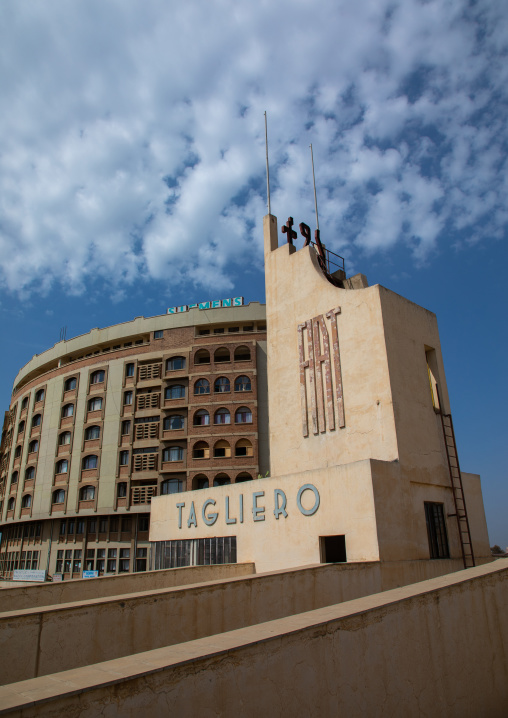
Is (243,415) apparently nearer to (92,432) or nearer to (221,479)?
(221,479)

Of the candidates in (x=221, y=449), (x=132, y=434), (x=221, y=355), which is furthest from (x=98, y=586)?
(x=221, y=355)

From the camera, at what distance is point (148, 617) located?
8.98 metres

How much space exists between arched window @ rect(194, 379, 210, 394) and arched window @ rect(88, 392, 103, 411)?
1026cm

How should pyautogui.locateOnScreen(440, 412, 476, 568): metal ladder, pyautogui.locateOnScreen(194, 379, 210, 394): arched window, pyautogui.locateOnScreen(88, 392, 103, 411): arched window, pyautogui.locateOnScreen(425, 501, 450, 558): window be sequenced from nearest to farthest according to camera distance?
pyautogui.locateOnScreen(425, 501, 450, 558): window → pyautogui.locateOnScreen(440, 412, 476, 568): metal ladder → pyautogui.locateOnScreen(194, 379, 210, 394): arched window → pyautogui.locateOnScreen(88, 392, 103, 411): arched window

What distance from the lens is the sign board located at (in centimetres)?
4334

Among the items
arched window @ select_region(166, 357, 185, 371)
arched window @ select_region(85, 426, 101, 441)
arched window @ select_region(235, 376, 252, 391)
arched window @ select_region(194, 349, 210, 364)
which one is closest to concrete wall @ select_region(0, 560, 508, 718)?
arched window @ select_region(235, 376, 252, 391)

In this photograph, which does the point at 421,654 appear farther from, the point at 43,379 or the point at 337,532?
the point at 43,379

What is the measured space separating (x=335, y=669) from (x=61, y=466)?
48.3 m

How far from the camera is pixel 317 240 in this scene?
2139 cm

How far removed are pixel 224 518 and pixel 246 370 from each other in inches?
1093

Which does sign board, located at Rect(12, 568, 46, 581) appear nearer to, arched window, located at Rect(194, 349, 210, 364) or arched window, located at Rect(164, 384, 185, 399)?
arched window, located at Rect(164, 384, 185, 399)

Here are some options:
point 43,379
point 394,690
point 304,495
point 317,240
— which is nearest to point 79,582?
point 304,495

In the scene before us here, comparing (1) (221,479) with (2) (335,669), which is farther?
(1) (221,479)

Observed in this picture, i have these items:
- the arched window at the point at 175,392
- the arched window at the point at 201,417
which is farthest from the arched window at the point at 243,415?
the arched window at the point at 175,392
